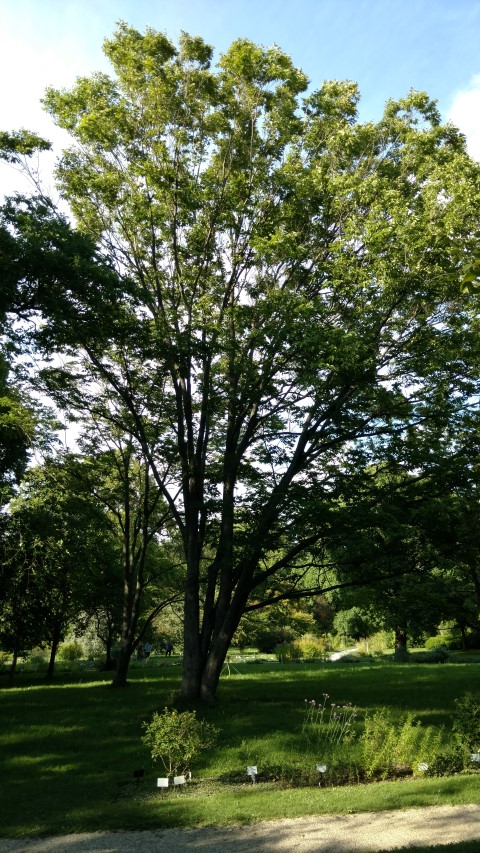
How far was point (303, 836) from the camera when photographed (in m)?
6.54

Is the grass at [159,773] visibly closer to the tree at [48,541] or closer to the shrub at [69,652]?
the tree at [48,541]

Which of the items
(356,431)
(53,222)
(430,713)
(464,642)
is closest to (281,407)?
(356,431)

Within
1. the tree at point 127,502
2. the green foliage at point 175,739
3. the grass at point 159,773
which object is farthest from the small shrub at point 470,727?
the tree at point 127,502

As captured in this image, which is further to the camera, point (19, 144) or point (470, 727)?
point (19, 144)

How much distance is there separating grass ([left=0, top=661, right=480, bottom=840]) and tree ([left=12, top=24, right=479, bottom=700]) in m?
2.36

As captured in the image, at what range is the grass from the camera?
7.54 metres

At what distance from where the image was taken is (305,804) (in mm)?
7645

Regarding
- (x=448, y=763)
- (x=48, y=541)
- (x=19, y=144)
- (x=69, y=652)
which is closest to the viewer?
(x=448, y=763)

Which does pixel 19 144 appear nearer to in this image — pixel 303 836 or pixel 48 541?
pixel 48 541

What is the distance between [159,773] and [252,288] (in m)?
10.6

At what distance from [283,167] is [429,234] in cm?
452

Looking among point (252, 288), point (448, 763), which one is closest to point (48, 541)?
point (252, 288)

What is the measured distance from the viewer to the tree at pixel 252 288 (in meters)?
13.3

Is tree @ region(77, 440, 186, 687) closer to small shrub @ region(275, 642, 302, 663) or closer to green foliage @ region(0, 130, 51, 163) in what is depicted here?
A: green foliage @ region(0, 130, 51, 163)
